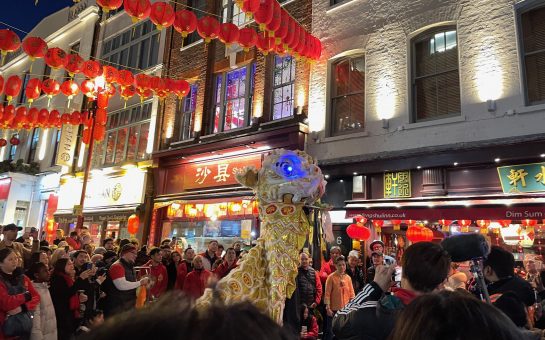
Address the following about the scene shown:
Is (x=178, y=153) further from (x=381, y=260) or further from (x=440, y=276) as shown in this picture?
(x=440, y=276)

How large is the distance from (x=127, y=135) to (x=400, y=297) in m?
17.7

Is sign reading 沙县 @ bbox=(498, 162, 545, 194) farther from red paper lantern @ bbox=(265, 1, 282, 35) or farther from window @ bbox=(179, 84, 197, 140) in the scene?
window @ bbox=(179, 84, 197, 140)

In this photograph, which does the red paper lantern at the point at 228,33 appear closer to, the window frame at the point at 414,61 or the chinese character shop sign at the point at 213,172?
the chinese character shop sign at the point at 213,172

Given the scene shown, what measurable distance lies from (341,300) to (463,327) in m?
6.96

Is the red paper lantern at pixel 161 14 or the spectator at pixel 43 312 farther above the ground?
the red paper lantern at pixel 161 14

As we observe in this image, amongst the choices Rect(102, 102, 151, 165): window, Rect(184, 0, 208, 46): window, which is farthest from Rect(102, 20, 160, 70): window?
Rect(102, 102, 151, 165): window

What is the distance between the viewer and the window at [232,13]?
49.1 feet

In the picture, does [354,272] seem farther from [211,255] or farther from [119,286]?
[119,286]

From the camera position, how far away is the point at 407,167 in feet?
32.0

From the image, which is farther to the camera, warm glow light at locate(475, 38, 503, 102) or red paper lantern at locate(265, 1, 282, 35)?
red paper lantern at locate(265, 1, 282, 35)

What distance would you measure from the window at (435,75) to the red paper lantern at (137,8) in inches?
263

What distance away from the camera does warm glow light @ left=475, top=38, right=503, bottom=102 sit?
29.4 feet

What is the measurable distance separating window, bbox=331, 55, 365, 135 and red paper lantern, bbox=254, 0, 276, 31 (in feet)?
11.3

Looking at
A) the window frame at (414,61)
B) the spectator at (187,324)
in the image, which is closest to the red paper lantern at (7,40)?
the window frame at (414,61)
